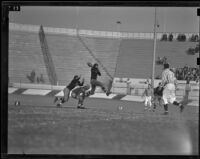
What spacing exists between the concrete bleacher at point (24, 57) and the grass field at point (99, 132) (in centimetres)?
28

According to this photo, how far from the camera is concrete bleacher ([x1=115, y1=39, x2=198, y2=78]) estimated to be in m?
5.82

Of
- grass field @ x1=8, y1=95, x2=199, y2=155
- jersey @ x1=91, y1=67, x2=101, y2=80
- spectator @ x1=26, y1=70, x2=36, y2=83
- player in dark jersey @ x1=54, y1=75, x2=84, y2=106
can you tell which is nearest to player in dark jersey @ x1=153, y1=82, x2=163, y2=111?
→ grass field @ x1=8, y1=95, x2=199, y2=155

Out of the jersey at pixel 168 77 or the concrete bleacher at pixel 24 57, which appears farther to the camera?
the jersey at pixel 168 77

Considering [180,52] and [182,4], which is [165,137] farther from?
[182,4]

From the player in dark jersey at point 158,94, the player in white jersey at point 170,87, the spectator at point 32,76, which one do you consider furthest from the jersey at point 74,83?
the player in white jersey at point 170,87

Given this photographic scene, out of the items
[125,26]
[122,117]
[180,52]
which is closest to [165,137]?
[122,117]

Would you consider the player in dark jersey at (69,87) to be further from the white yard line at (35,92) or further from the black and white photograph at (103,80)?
the white yard line at (35,92)

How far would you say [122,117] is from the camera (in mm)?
5891

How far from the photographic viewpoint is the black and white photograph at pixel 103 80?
5.74m

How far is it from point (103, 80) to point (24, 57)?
3.20ft

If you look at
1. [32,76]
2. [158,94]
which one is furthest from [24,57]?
[158,94]

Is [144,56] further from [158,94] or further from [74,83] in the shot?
[74,83]

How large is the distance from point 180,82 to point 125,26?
938mm

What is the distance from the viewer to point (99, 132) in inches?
228
